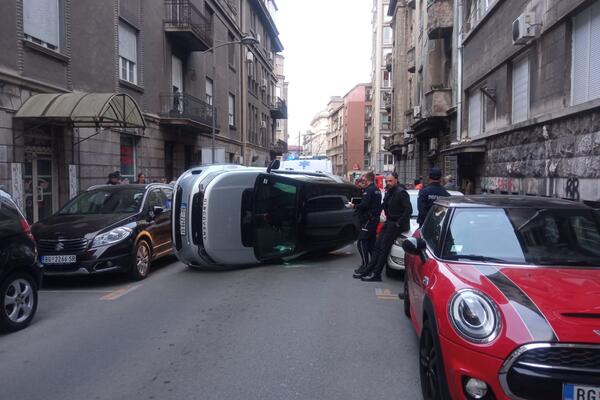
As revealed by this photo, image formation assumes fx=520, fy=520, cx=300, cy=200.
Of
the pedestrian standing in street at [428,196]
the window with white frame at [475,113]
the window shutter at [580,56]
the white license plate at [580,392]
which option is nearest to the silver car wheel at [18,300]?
the white license plate at [580,392]

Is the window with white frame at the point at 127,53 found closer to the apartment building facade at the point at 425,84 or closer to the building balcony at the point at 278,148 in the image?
the apartment building facade at the point at 425,84

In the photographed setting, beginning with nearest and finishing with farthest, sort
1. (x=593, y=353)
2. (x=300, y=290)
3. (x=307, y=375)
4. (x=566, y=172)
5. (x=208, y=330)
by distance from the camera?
(x=593, y=353)
(x=307, y=375)
(x=208, y=330)
(x=300, y=290)
(x=566, y=172)

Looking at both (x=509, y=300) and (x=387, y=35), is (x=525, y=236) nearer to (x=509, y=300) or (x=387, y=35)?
(x=509, y=300)

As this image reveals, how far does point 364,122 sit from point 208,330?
265 ft

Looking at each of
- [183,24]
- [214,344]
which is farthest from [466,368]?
[183,24]

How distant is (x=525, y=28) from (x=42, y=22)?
11590mm

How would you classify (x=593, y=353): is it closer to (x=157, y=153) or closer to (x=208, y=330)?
(x=208, y=330)

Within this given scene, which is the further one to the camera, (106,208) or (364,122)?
(364,122)

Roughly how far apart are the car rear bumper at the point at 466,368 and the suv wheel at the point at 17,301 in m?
4.78

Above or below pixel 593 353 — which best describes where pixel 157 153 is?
above

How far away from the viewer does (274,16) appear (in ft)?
160

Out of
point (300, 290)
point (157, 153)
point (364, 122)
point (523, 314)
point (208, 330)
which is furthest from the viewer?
point (364, 122)

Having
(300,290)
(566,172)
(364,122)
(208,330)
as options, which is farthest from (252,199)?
(364,122)

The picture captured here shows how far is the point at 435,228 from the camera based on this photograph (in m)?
4.96
